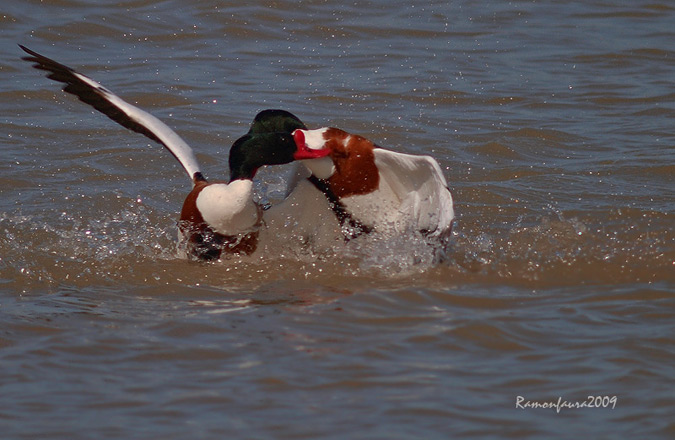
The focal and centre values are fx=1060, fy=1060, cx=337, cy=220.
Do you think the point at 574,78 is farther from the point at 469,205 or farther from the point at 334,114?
the point at 469,205

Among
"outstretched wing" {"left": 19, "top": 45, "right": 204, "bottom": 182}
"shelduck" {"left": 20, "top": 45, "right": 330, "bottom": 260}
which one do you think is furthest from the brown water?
"outstretched wing" {"left": 19, "top": 45, "right": 204, "bottom": 182}

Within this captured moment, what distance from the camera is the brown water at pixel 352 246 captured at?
3.83 metres

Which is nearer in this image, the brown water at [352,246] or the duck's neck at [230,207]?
the brown water at [352,246]

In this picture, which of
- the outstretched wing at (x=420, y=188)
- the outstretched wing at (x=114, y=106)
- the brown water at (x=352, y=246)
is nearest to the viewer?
the brown water at (x=352, y=246)

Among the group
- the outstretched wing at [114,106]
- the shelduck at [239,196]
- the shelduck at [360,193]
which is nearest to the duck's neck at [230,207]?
the shelduck at [239,196]

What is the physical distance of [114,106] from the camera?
6.06 meters

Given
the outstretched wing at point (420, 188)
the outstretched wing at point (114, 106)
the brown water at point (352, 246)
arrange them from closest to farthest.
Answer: the brown water at point (352, 246) → the outstretched wing at point (420, 188) → the outstretched wing at point (114, 106)

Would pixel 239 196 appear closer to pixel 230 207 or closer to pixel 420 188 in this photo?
pixel 230 207

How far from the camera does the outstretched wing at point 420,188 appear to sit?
5266mm

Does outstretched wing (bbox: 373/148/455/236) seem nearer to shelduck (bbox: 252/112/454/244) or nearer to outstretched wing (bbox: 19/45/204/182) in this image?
shelduck (bbox: 252/112/454/244)

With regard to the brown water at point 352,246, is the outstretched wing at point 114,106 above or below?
above

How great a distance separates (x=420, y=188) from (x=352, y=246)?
0.49 meters

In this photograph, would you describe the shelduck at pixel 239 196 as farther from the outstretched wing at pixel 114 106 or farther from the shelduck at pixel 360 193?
the outstretched wing at pixel 114 106

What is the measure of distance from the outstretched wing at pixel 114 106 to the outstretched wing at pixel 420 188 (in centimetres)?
123
